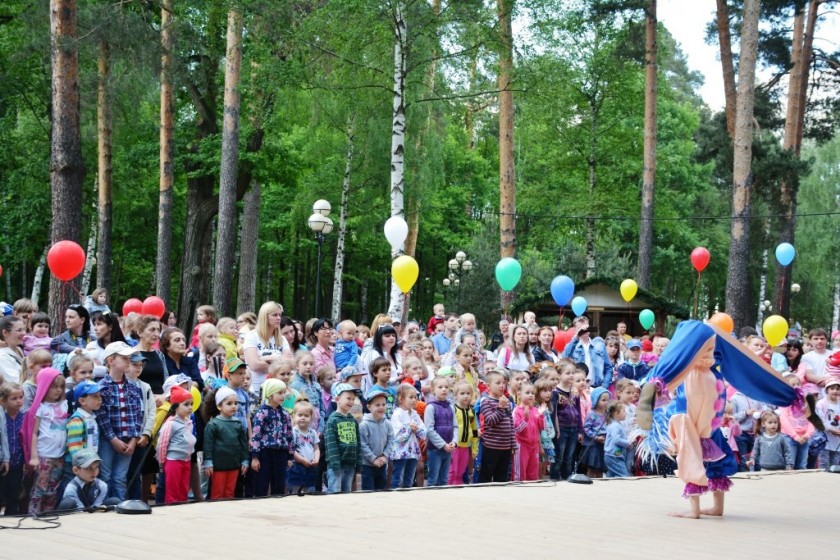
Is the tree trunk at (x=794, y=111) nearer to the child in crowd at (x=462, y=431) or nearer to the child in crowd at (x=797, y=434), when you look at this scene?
the child in crowd at (x=797, y=434)

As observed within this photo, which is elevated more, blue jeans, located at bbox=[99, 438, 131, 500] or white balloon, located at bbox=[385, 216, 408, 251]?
white balloon, located at bbox=[385, 216, 408, 251]

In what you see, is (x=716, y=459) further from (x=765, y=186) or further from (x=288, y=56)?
(x=765, y=186)

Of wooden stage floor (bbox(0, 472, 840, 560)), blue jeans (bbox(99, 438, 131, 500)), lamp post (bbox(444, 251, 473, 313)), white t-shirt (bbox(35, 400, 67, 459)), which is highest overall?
lamp post (bbox(444, 251, 473, 313))

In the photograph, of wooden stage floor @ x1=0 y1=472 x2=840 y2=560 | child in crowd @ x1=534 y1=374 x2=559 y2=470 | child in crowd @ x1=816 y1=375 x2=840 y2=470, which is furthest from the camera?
child in crowd @ x1=816 y1=375 x2=840 y2=470

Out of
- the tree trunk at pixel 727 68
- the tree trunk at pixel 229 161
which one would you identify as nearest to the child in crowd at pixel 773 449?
the tree trunk at pixel 229 161

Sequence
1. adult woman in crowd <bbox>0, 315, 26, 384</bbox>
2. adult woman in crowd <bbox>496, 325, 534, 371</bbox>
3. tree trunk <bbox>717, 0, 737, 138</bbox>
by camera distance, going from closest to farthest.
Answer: adult woman in crowd <bbox>0, 315, 26, 384</bbox> < adult woman in crowd <bbox>496, 325, 534, 371</bbox> < tree trunk <bbox>717, 0, 737, 138</bbox>

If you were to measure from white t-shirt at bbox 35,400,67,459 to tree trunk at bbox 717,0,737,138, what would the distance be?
943 inches

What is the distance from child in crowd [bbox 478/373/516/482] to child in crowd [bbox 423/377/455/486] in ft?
1.22

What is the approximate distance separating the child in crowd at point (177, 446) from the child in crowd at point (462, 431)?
9.85 ft

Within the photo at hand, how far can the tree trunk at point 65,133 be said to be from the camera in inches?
607

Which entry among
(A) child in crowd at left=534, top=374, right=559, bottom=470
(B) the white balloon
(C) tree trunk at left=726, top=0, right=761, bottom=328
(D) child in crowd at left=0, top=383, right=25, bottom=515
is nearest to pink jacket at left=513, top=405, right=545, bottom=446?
(A) child in crowd at left=534, top=374, right=559, bottom=470

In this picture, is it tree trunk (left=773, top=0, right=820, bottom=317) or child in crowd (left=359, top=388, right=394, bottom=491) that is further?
tree trunk (left=773, top=0, right=820, bottom=317)

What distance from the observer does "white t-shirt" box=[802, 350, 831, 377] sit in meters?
14.3

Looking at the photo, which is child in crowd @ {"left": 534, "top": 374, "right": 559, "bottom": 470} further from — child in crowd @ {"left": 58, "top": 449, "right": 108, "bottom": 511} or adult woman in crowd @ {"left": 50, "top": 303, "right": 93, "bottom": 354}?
child in crowd @ {"left": 58, "top": 449, "right": 108, "bottom": 511}
